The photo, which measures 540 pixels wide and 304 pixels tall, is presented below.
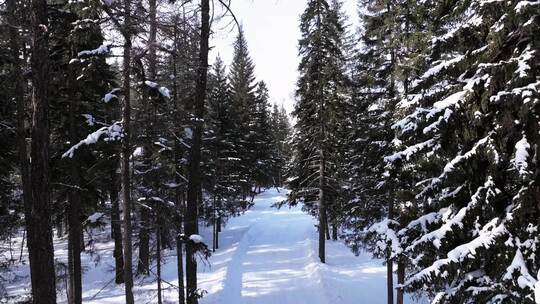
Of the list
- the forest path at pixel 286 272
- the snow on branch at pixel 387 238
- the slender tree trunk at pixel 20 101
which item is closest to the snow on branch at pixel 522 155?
the snow on branch at pixel 387 238

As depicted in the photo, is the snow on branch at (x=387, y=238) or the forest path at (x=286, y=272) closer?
the snow on branch at (x=387, y=238)

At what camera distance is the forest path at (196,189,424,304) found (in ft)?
64.4

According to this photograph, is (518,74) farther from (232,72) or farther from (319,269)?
(232,72)

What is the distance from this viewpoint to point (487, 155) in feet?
22.5

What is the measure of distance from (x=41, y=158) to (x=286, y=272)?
60.5 feet

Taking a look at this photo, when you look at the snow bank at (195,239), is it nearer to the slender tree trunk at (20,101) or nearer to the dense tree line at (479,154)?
the slender tree trunk at (20,101)

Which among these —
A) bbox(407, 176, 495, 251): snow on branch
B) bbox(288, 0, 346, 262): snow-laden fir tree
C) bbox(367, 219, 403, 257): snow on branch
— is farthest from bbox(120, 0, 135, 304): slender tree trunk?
bbox(288, 0, 346, 262): snow-laden fir tree

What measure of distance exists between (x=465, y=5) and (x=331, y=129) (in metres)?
17.8

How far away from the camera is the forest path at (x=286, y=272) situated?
19.6 meters

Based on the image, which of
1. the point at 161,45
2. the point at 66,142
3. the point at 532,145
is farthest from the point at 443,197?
the point at 66,142

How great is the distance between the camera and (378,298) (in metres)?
19.9

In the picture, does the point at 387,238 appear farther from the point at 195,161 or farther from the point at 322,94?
the point at 322,94

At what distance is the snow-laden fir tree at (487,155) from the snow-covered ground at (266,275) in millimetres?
11190

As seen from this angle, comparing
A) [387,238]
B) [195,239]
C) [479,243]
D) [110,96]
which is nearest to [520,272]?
[479,243]
